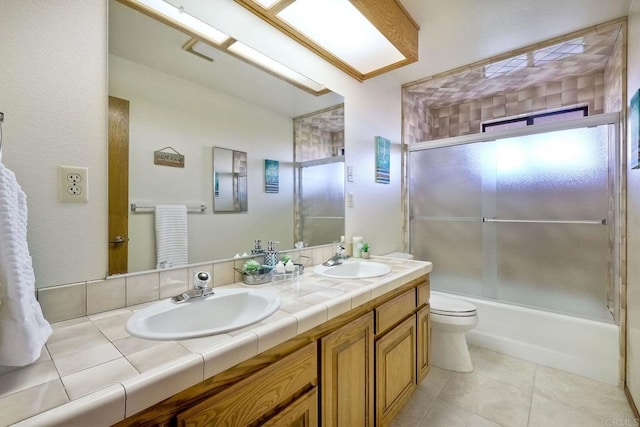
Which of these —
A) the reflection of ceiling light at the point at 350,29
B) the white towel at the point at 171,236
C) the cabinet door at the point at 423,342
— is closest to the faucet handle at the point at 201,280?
the white towel at the point at 171,236

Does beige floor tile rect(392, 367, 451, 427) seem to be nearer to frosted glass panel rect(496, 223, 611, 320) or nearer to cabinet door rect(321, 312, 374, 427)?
cabinet door rect(321, 312, 374, 427)

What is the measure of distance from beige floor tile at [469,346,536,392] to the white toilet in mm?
135

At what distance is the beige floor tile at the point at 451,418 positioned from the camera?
1500 millimetres

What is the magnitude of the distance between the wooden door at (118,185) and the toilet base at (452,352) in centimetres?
202

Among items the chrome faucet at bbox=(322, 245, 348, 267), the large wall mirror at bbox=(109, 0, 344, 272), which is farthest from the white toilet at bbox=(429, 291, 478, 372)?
the large wall mirror at bbox=(109, 0, 344, 272)

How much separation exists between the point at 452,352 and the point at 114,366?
2117 mm

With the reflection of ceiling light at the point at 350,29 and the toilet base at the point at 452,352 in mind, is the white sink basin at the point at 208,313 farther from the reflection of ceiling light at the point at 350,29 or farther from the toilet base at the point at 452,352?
the toilet base at the point at 452,352

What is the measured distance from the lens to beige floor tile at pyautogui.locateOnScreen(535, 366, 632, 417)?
1.60 m

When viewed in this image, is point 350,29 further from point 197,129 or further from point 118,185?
point 118,185

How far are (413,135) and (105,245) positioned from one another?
2.82m

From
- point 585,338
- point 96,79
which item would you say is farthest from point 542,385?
point 96,79

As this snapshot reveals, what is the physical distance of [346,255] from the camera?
1.94 meters

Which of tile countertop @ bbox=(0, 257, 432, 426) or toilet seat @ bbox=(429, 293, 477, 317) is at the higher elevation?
tile countertop @ bbox=(0, 257, 432, 426)

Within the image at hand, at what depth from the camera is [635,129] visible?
5.08 feet
